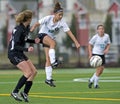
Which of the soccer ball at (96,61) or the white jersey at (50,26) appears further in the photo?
the soccer ball at (96,61)

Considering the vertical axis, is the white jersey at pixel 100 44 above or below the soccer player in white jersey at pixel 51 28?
below

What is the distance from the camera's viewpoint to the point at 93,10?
2061 inches

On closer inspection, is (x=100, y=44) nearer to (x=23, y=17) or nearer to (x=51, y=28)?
(x=51, y=28)

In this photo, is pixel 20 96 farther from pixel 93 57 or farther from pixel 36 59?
pixel 36 59

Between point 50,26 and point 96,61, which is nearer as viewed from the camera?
point 50,26

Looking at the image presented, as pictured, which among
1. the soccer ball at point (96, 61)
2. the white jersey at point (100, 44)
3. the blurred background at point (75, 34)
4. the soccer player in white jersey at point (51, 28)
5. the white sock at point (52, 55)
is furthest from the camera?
the blurred background at point (75, 34)

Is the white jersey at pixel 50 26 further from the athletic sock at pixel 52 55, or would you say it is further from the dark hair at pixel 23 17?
the dark hair at pixel 23 17

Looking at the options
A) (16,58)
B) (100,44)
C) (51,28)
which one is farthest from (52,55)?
(16,58)

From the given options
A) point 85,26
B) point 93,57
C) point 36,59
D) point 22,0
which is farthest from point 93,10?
point 93,57

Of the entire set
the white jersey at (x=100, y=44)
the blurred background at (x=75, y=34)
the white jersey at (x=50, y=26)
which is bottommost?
the blurred background at (x=75, y=34)

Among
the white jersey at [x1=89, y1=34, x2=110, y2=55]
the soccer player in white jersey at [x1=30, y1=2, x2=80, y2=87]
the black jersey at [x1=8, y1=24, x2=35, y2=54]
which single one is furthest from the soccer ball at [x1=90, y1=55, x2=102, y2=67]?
the black jersey at [x1=8, y1=24, x2=35, y2=54]

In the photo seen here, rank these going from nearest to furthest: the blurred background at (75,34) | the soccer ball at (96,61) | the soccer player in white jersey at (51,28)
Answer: the soccer player in white jersey at (51,28), the soccer ball at (96,61), the blurred background at (75,34)

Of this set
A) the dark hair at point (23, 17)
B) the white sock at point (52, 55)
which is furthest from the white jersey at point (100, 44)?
the dark hair at point (23, 17)

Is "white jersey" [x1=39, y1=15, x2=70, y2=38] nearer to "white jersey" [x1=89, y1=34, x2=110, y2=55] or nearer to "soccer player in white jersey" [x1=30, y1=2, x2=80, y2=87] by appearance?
"soccer player in white jersey" [x1=30, y1=2, x2=80, y2=87]
